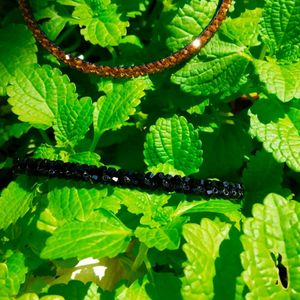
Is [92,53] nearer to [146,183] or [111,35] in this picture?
[111,35]

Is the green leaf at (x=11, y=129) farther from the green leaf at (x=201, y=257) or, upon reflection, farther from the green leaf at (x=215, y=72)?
the green leaf at (x=201, y=257)

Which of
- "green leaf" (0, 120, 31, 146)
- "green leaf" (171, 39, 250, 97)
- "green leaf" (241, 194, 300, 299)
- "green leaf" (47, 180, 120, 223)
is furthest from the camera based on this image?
"green leaf" (0, 120, 31, 146)

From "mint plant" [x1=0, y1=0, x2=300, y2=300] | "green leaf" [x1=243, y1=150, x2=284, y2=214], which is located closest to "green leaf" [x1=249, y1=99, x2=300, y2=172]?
"mint plant" [x1=0, y1=0, x2=300, y2=300]

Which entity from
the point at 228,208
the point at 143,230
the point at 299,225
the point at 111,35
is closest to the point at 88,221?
the point at 143,230

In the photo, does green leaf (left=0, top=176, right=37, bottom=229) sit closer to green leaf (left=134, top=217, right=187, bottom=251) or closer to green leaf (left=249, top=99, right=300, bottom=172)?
green leaf (left=134, top=217, right=187, bottom=251)

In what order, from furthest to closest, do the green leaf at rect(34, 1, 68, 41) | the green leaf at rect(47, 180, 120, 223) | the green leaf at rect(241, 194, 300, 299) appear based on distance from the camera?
the green leaf at rect(34, 1, 68, 41) → the green leaf at rect(47, 180, 120, 223) → the green leaf at rect(241, 194, 300, 299)

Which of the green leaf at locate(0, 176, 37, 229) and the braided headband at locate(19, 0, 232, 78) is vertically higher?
the braided headband at locate(19, 0, 232, 78)
